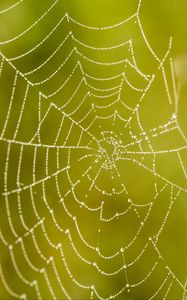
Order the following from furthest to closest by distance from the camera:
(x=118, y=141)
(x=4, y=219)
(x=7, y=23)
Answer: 1. (x=4, y=219)
2. (x=7, y=23)
3. (x=118, y=141)

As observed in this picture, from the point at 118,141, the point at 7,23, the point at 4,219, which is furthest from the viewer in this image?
the point at 4,219

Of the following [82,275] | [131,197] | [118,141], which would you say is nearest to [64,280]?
[82,275]

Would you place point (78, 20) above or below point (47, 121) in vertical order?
above

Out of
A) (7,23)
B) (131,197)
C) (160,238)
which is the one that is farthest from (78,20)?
(160,238)

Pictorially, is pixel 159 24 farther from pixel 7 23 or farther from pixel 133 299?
pixel 133 299

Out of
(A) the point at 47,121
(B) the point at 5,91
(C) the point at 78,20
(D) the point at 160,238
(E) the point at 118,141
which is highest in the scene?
(C) the point at 78,20

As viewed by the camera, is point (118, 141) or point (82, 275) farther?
point (82, 275)
